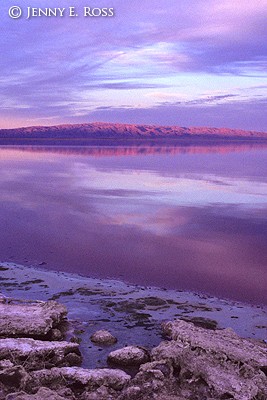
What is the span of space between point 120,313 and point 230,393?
3066 mm

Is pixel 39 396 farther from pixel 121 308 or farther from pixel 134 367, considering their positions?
pixel 121 308

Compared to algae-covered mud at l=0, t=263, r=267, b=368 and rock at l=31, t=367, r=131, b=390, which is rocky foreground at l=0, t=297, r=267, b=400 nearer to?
rock at l=31, t=367, r=131, b=390

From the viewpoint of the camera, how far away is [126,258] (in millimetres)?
11555

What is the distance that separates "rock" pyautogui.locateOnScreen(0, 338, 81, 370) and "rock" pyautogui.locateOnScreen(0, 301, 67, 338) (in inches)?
13.3

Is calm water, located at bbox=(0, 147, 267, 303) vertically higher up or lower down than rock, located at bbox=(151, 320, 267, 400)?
A: higher up

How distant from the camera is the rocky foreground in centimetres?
563

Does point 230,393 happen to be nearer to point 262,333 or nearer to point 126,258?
point 262,333

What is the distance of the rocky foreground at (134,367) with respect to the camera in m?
5.63

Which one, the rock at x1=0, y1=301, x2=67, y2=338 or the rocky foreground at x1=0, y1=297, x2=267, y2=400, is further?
the rock at x1=0, y1=301, x2=67, y2=338

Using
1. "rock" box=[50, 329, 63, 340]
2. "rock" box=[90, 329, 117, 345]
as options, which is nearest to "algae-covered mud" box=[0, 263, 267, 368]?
"rock" box=[90, 329, 117, 345]

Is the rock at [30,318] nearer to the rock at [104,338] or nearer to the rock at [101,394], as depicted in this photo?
the rock at [104,338]

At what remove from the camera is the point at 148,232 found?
13992 millimetres

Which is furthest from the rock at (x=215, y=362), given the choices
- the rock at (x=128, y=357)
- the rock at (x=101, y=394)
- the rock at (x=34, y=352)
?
the rock at (x=34, y=352)

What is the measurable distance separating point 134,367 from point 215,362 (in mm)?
1103
